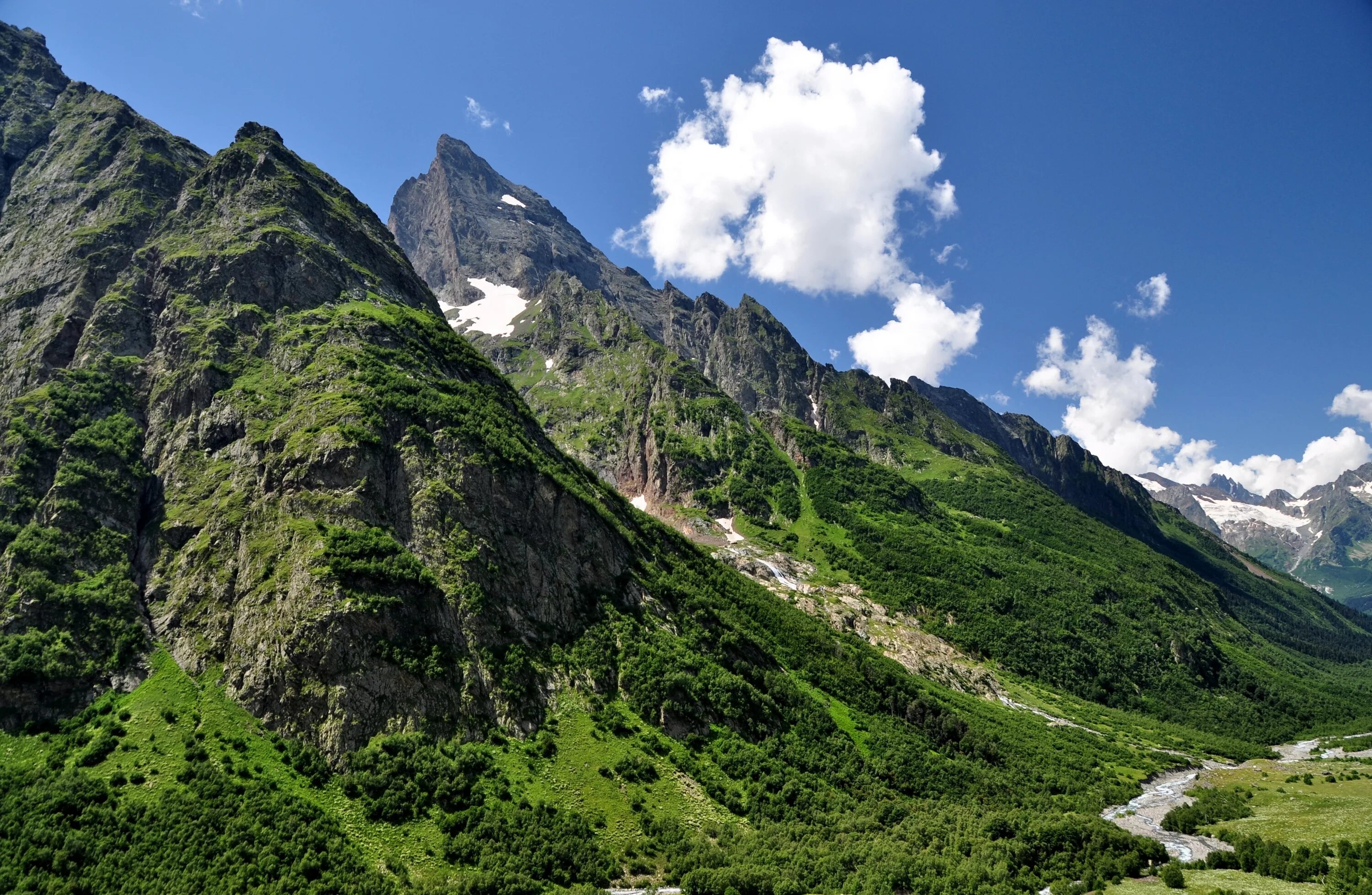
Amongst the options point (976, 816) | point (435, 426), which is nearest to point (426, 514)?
point (435, 426)

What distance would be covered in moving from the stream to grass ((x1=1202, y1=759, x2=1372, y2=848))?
3.73 m

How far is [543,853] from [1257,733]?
563 feet

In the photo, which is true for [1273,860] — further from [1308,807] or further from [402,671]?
[402,671]

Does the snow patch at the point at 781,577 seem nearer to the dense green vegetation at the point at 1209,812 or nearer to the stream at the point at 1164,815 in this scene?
the stream at the point at 1164,815

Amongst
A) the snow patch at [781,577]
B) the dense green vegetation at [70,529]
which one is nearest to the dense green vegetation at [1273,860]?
the dense green vegetation at [70,529]

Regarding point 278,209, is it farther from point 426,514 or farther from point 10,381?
point 426,514

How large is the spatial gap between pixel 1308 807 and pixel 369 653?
339ft

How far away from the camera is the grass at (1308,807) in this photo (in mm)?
53250

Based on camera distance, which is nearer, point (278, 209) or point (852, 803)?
point (852, 803)

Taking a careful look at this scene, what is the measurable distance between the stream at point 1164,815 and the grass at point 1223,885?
27.6 feet

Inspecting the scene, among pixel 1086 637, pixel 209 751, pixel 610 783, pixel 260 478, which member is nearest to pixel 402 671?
→ pixel 209 751

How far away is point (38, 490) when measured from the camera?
8169 cm

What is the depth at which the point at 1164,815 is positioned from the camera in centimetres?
7975

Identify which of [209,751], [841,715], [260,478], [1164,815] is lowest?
[209,751]
